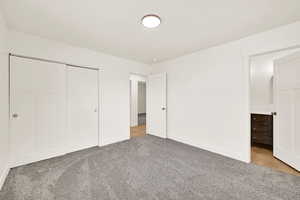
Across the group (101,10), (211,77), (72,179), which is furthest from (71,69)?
(211,77)

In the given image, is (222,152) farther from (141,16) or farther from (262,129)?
(141,16)

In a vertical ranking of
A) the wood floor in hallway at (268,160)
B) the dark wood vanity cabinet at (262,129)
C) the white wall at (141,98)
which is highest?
the white wall at (141,98)

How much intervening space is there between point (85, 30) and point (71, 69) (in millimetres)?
1006

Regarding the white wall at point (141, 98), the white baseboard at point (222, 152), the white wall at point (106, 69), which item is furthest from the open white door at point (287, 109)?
the white wall at point (141, 98)

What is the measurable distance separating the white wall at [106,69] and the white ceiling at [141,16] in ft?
0.61

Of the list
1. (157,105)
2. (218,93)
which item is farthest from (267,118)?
(157,105)

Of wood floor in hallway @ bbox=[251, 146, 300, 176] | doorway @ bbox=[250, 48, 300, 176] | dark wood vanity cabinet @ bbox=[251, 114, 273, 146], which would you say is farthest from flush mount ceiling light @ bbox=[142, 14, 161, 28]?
dark wood vanity cabinet @ bbox=[251, 114, 273, 146]

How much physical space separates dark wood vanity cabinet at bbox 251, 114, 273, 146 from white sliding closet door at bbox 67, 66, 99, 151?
3947mm

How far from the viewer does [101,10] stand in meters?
1.69

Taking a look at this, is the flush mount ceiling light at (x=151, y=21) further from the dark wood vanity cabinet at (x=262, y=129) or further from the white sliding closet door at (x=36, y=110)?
the dark wood vanity cabinet at (x=262, y=129)

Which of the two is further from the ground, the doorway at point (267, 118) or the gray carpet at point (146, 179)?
the doorway at point (267, 118)

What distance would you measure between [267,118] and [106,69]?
408 centimetres

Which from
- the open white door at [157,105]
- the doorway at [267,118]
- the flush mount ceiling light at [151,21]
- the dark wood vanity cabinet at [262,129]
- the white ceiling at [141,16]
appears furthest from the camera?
the open white door at [157,105]

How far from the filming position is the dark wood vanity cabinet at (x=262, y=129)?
304 centimetres
